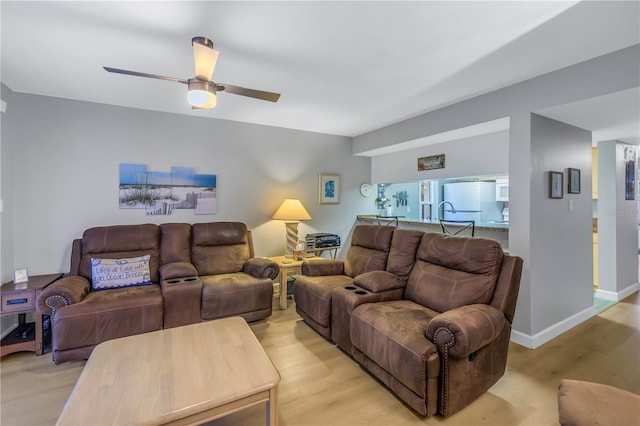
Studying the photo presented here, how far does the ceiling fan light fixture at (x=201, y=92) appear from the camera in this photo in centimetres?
189

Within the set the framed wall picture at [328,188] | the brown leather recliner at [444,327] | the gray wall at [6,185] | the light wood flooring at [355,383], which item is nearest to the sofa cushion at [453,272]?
the brown leather recliner at [444,327]

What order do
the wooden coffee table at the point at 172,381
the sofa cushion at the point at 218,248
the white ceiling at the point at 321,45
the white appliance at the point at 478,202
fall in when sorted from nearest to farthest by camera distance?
the wooden coffee table at the point at 172,381, the white ceiling at the point at 321,45, the sofa cushion at the point at 218,248, the white appliance at the point at 478,202

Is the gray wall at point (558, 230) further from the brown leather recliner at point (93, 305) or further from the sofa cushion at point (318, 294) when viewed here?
the brown leather recliner at point (93, 305)

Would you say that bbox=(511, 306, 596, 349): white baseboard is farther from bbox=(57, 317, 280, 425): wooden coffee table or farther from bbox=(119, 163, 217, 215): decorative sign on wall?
bbox=(119, 163, 217, 215): decorative sign on wall

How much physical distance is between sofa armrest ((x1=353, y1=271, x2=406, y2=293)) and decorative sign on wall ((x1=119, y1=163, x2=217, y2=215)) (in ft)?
7.69

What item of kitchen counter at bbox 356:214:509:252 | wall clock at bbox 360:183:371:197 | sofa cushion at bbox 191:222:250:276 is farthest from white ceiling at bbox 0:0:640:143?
wall clock at bbox 360:183:371:197

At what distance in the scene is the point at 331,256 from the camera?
4926 millimetres

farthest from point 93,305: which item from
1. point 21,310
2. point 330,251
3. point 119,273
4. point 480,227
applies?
point 480,227

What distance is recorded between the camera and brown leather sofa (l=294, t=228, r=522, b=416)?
71.0 inches

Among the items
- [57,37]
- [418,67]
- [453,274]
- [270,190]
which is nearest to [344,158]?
[270,190]

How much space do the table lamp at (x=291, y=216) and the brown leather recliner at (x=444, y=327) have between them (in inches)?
74.3

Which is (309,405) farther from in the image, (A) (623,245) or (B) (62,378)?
(A) (623,245)

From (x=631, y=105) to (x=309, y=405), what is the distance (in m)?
3.46

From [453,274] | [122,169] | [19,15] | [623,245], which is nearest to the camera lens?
[19,15]
